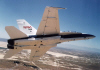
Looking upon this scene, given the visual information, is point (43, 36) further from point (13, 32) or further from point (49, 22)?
point (13, 32)

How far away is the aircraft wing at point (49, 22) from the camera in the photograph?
30.1 feet

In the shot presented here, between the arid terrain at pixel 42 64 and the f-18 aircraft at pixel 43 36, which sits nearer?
the f-18 aircraft at pixel 43 36

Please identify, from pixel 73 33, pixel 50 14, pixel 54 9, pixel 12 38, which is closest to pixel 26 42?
pixel 12 38

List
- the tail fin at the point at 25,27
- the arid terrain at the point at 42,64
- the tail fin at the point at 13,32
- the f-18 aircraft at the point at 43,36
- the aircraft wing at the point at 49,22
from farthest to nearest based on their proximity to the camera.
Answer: the arid terrain at the point at 42,64, the tail fin at the point at 25,27, the tail fin at the point at 13,32, the f-18 aircraft at the point at 43,36, the aircraft wing at the point at 49,22

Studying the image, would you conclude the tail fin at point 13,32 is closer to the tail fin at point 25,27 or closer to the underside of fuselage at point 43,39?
the underside of fuselage at point 43,39

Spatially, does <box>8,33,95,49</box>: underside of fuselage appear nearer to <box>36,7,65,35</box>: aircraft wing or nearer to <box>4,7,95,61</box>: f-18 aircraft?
<box>4,7,95,61</box>: f-18 aircraft

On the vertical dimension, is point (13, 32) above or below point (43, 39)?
above

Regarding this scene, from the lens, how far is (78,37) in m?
13.1

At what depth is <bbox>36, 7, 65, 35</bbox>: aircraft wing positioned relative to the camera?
30.1ft

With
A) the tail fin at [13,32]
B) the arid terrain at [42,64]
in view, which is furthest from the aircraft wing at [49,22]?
the arid terrain at [42,64]

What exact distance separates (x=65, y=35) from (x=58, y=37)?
56.7 inches

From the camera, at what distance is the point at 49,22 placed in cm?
1038

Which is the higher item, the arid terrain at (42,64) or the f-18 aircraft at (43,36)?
the f-18 aircraft at (43,36)

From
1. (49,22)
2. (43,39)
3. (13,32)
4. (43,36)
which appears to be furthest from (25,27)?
(49,22)
